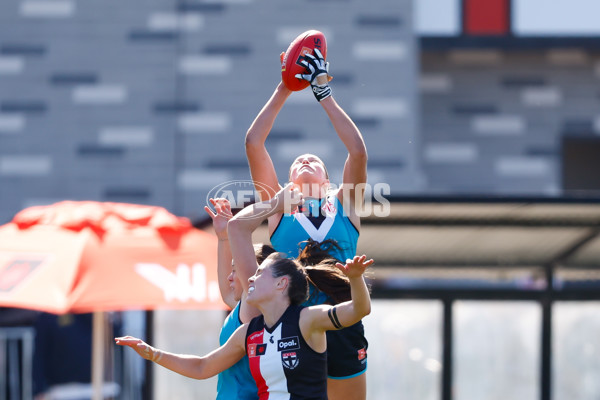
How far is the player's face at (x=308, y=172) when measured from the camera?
363cm

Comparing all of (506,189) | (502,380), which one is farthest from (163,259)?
(506,189)

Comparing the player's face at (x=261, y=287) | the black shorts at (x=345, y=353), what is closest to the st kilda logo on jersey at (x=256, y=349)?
the player's face at (x=261, y=287)

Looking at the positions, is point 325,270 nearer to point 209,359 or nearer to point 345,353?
point 345,353

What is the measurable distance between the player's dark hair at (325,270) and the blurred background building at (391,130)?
349 cm

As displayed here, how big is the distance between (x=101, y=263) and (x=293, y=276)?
2.25 metres

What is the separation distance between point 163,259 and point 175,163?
2.88m

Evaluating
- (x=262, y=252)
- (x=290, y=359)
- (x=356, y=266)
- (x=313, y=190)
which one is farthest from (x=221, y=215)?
(x=356, y=266)

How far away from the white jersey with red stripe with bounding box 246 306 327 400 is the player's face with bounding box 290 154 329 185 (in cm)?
67

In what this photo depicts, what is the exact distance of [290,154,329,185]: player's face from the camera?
3.63 meters

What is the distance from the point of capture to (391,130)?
26.3 feet

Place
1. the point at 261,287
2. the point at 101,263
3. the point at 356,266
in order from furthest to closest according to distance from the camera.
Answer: the point at 101,263, the point at 261,287, the point at 356,266

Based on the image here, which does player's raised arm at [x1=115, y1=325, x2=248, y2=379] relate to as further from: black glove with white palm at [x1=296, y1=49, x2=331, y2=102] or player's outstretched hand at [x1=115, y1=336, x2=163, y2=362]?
black glove with white palm at [x1=296, y1=49, x2=331, y2=102]

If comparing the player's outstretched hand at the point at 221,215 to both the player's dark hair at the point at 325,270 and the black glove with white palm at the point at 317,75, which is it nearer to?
the player's dark hair at the point at 325,270

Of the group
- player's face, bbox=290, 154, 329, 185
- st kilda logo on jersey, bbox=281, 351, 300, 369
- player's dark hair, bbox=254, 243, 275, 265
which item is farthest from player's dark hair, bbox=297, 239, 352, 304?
st kilda logo on jersey, bbox=281, 351, 300, 369
